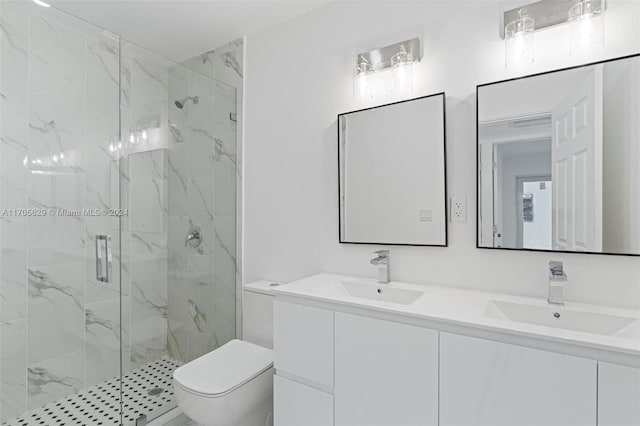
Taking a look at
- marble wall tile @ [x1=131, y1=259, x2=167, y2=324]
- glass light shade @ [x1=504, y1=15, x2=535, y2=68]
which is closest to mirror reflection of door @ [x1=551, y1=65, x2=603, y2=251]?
glass light shade @ [x1=504, y1=15, x2=535, y2=68]

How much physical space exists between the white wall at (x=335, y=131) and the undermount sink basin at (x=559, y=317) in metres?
0.13

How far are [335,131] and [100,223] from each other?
4.44ft

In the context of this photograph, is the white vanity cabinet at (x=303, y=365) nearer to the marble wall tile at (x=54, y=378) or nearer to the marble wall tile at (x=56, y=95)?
the marble wall tile at (x=54, y=378)

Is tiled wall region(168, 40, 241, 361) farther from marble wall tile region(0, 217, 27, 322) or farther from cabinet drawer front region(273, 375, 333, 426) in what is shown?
cabinet drawer front region(273, 375, 333, 426)

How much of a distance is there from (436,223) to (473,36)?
85 cm

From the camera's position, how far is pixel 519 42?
4.62 feet

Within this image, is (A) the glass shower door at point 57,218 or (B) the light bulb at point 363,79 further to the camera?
(B) the light bulb at point 363,79

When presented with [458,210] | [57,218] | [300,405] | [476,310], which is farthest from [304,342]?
[57,218]

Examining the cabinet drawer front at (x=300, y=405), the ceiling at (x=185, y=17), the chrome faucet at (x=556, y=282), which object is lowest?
the cabinet drawer front at (x=300, y=405)

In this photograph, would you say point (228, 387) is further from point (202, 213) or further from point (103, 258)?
point (202, 213)

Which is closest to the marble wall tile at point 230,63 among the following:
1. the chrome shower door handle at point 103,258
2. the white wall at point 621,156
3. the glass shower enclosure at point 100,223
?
the glass shower enclosure at point 100,223

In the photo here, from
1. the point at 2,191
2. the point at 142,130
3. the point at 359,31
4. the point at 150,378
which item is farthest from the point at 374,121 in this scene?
the point at 150,378

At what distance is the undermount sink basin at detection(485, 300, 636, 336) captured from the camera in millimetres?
1154

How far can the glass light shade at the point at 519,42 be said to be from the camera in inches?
54.9
